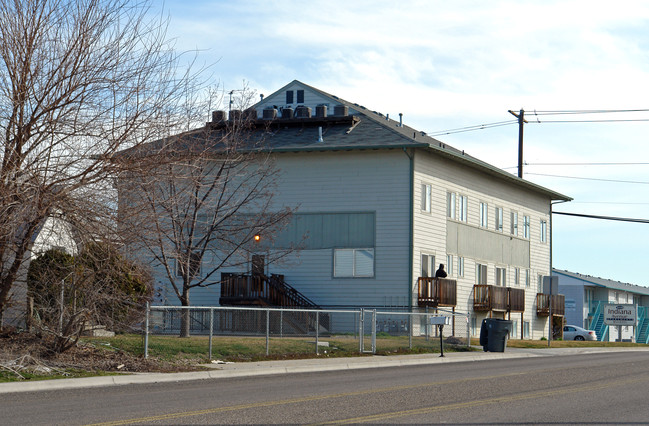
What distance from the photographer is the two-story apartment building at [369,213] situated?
40.6 meters

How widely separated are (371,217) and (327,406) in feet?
89.8

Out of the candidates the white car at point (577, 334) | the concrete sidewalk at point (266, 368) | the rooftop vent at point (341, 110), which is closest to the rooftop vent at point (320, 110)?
the rooftop vent at point (341, 110)

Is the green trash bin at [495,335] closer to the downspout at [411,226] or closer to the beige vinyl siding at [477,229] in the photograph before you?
the downspout at [411,226]

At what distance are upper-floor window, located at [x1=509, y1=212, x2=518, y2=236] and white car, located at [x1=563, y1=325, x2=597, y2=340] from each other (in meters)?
13.0

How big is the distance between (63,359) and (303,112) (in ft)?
86.7

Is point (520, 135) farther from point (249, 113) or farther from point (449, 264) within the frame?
point (249, 113)

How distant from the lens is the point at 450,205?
144 feet

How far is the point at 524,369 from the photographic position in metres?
23.3

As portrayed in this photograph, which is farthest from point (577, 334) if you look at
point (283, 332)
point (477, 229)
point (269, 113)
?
point (283, 332)

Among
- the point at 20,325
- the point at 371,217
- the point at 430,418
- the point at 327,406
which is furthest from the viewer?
the point at 371,217

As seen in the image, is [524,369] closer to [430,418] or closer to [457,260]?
[430,418]

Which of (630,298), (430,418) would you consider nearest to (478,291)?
(430,418)

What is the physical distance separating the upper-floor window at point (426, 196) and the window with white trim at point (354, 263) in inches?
123

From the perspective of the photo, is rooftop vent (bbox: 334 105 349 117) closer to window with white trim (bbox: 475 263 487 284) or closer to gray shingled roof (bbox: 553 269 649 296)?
window with white trim (bbox: 475 263 487 284)
